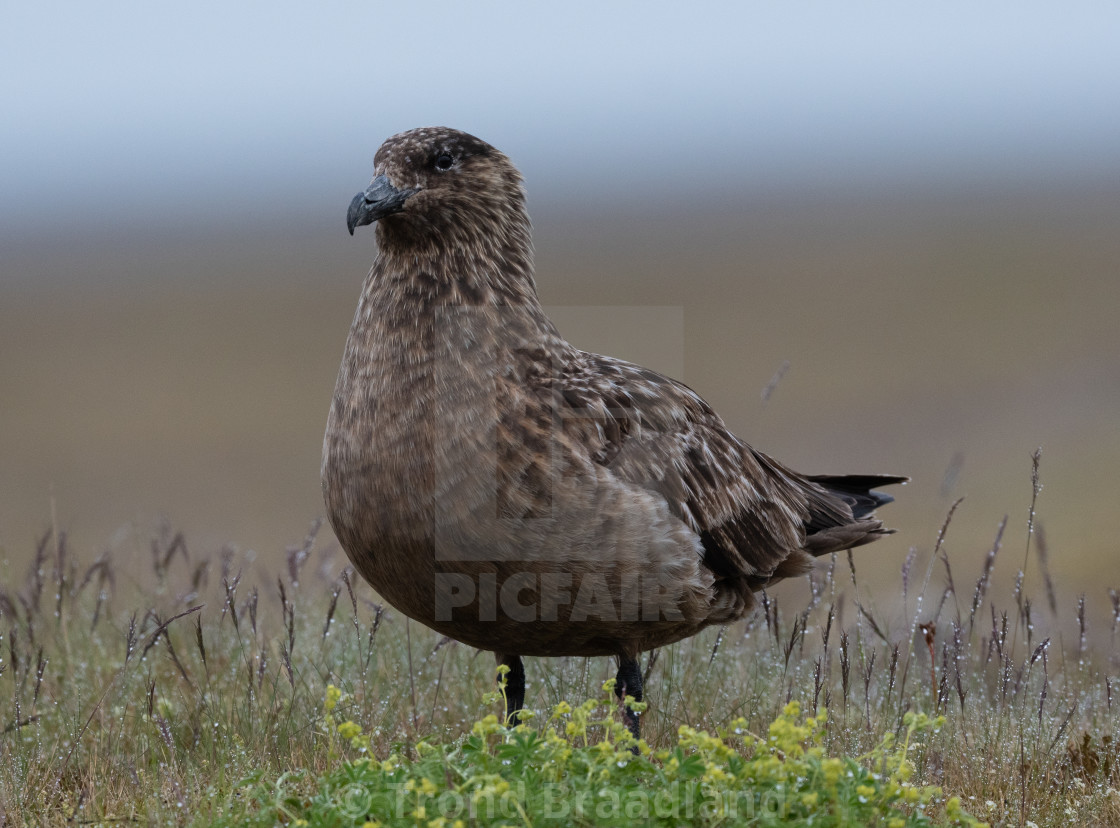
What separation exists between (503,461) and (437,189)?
113 cm

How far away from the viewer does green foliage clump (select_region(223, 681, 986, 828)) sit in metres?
2.81

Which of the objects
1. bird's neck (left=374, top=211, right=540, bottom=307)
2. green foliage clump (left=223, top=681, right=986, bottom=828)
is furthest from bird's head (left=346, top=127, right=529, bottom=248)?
green foliage clump (left=223, top=681, right=986, bottom=828)

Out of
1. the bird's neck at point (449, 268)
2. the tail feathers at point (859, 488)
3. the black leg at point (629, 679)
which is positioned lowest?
the black leg at point (629, 679)

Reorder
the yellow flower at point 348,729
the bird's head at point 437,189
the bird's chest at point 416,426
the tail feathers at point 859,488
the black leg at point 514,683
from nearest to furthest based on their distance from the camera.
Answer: the yellow flower at point 348,729, the bird's chest at point 416,426, the bird's head at point 437,189, the black leg at point 514,683, the tail feathers at point 859,488

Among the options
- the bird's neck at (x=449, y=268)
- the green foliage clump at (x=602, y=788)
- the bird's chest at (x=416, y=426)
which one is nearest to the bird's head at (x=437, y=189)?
the bird's neck at (x=449, y=268)

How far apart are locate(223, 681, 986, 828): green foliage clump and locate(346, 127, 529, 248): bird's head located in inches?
77.6

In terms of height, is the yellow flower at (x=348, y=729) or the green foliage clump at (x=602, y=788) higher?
the yellow flower at (x=348, y=729)

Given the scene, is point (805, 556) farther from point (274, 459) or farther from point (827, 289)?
point (827, 289)

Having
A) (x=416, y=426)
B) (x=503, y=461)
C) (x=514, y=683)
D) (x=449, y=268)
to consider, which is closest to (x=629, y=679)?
(x=514, y=683)

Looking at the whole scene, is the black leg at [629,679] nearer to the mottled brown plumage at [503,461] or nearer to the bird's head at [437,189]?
the mottled brown plumage at [503,461]

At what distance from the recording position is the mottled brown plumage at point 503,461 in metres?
4.02

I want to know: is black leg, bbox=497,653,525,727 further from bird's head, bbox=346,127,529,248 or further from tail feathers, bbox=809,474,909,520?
tail feathers, bbox=809,474,909,520

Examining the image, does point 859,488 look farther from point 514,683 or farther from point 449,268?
point 449,268

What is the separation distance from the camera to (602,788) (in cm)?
290
